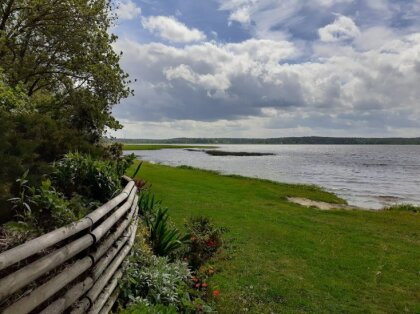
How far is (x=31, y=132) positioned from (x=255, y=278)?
6.80m

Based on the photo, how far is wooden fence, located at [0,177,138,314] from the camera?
123 inches

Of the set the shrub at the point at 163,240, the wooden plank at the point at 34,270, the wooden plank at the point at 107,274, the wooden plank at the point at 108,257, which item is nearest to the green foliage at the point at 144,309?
the wooden plank at the point at 107,274

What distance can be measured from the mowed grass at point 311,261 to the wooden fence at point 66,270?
3199 mm

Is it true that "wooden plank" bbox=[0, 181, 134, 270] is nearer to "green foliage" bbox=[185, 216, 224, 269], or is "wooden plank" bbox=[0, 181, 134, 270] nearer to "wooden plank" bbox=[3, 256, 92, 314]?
"wooden plank" bbox=[3, 256, 92, 314]

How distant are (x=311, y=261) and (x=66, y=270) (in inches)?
391

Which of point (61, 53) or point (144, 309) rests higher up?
point (61, 53)

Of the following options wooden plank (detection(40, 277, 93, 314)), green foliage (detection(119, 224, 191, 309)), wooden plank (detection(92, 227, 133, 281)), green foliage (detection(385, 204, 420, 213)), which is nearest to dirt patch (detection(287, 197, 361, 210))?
green foliage (detection(385, 204, 420, 213))

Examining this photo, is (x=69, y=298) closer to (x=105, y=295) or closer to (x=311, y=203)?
(x=105, y=295)

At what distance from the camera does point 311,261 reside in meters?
12.3

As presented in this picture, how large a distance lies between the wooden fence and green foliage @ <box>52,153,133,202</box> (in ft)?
3.41

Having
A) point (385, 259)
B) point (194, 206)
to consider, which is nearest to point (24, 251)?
point (385, 259)

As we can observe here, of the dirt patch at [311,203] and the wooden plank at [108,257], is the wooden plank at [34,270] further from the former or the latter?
the dirt patch at [311,203]

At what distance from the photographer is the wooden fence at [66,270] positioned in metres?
3.13

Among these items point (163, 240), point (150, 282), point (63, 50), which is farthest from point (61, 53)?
point (150, 282)
